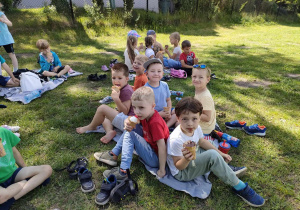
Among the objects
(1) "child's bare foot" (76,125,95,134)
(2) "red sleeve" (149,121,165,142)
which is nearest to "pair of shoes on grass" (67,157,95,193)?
(1) "child's bare foot" (76,125,95,134)

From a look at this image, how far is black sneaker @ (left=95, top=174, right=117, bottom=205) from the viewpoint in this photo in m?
2.32

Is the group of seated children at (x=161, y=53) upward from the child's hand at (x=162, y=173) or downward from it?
upward

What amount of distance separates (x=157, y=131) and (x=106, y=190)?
2.87 ft

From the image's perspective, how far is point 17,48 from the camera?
9234mm

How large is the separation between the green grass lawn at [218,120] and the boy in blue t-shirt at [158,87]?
3.09 ft

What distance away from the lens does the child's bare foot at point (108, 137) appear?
3366 millimetres

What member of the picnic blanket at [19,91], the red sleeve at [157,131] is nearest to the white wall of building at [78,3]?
the picnic blanket at [19,91]

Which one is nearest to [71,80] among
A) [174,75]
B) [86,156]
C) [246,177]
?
[174,75]

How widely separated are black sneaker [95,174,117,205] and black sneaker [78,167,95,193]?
0.17m

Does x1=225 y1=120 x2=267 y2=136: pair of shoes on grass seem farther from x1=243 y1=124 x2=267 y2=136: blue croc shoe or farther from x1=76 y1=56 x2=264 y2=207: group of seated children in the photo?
x1=76 y1=56 x2=264 y2=207: group of seated children

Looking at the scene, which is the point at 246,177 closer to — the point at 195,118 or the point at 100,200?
the point at 195,118

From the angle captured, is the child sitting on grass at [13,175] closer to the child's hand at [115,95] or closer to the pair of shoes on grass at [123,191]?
the pair of shoes on grass at [123,191]

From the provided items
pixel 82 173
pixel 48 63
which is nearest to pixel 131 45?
pixel 48 63

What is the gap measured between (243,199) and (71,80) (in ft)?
16.9
